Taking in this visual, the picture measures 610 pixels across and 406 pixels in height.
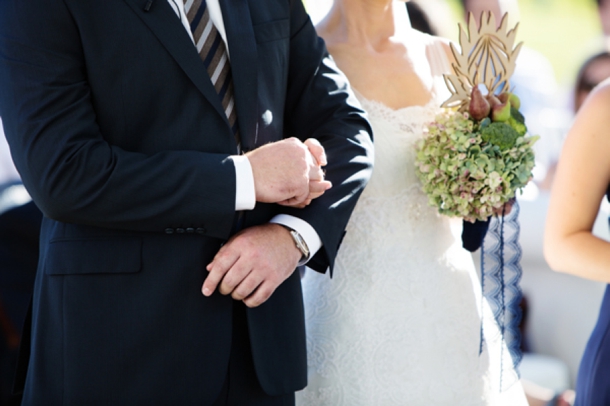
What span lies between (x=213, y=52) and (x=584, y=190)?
102 cm

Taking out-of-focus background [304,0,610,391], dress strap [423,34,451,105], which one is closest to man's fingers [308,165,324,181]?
dress strap [423,34,451,105]

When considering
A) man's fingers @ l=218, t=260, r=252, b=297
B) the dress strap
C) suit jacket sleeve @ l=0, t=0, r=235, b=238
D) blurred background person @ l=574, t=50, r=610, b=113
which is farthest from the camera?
blurred background person @ l=574, t=50, r=610, b=113

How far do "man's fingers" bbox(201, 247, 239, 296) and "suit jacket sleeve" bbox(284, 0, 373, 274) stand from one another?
0.67ft

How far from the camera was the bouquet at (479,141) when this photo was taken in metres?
2.00

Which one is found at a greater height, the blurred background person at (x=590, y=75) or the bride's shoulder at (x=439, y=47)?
the blurred background person at (x=590, y=75)

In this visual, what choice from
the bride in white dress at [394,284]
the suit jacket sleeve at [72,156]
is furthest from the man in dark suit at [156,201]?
the bride in white dress at [394,284]

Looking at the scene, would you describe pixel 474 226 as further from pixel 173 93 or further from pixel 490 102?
pixel 173 93

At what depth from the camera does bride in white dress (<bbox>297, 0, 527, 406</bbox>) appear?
2.04 m

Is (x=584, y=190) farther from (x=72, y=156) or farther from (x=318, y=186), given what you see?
(x=72, y=156)

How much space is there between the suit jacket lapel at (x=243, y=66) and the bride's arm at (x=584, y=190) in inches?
33.4

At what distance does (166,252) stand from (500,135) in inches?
41.9

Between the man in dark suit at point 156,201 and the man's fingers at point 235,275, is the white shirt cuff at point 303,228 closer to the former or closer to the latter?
the man in dark suit at point 156,201

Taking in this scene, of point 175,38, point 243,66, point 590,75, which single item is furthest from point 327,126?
point 590,75

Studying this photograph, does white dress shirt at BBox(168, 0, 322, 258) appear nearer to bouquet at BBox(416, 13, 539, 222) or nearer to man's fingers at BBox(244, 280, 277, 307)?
man's fingers at BBox(244, 280, 277, 307)
